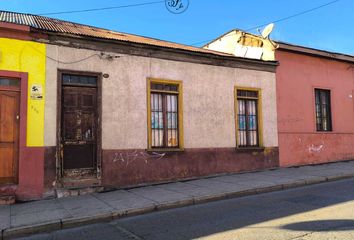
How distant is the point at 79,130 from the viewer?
10.5 metres

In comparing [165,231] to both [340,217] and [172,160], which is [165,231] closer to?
[340,217]

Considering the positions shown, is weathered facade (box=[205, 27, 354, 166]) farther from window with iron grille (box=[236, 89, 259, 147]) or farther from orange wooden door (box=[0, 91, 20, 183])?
orange wooden door (box=[0, 91, 20, 183])

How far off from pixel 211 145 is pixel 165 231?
6.33 m

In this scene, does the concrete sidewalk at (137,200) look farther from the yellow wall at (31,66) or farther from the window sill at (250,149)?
the yellow wall at (31,66)

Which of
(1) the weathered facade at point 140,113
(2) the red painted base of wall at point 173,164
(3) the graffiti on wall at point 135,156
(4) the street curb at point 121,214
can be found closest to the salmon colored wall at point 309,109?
(1) the weathered facade at point 140,113

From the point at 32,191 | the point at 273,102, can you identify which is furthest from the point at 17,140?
the point at 273,102

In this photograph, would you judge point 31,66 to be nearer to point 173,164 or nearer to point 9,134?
point 9,134

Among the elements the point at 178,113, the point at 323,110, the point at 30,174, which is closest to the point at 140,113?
the point at 178,113

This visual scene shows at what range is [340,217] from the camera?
6.97 meters

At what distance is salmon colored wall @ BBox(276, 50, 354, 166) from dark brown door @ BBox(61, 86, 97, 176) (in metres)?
7.30

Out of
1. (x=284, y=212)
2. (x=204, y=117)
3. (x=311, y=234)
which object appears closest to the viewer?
(x=311, y=234)

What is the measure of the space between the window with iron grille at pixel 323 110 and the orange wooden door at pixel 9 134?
459 inches

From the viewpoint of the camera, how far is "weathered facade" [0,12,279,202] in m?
10.2

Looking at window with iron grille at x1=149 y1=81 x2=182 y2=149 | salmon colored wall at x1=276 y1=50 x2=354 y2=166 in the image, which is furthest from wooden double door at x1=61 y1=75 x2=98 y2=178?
salmon colored wall at x1=276 y1=50 x2=354 y2=166
